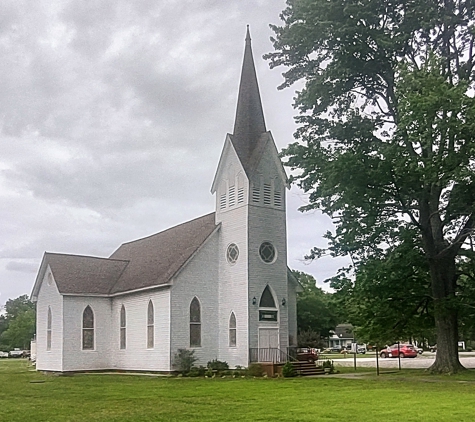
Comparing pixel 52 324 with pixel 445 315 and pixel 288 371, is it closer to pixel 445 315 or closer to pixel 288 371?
pixel 288 371

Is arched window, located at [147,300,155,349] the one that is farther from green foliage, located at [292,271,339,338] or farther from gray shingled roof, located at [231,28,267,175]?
green foliage, located at [292,271,339,338]

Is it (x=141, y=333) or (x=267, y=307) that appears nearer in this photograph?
(x=267, y=307)

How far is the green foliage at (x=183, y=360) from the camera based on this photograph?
106ft

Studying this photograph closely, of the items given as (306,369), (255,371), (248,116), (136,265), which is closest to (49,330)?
(136,265)

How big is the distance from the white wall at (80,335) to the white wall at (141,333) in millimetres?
402

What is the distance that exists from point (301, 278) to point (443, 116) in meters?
65.1

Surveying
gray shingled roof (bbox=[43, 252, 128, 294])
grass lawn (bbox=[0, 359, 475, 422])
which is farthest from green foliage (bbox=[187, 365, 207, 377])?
gray shingled roof (bbox=[43, 252, 128, 294])

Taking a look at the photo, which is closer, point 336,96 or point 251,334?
point 336,96

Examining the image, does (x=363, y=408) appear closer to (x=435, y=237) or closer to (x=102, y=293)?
(x=435, y=237)

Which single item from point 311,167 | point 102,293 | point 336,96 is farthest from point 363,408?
point 102,293

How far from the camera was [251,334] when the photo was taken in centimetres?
3231

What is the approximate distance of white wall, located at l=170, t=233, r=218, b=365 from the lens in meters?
32.9

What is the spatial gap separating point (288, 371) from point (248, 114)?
45.8 feet

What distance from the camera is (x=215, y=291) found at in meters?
34.3
